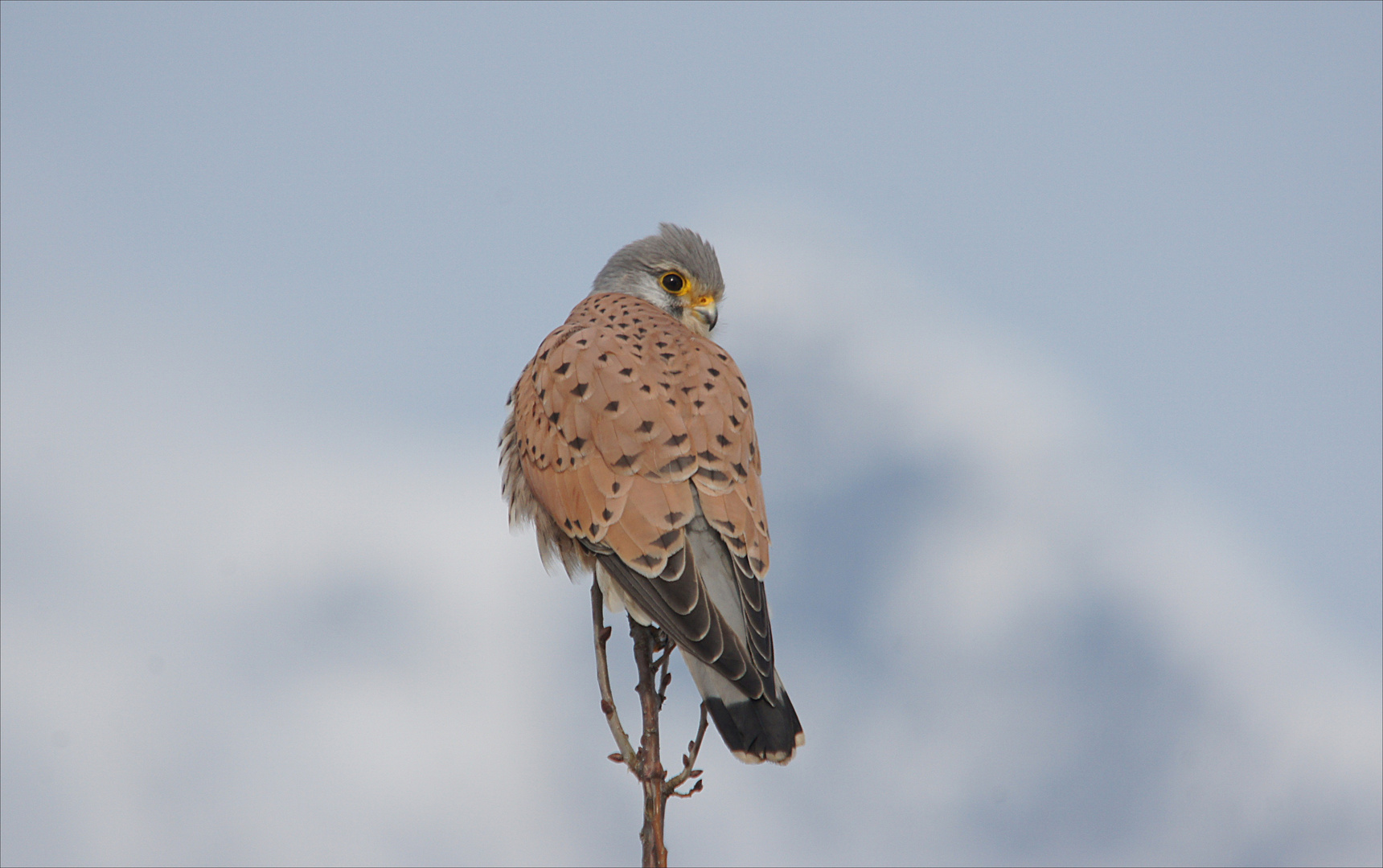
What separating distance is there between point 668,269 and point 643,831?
2109mm

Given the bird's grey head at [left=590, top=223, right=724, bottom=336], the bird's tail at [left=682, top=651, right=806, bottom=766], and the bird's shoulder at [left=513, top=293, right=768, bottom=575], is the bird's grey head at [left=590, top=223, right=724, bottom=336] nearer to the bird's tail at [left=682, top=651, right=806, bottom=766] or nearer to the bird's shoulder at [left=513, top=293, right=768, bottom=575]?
the bird's shoulder at [left=513, top=293, right=768, bottom=575]

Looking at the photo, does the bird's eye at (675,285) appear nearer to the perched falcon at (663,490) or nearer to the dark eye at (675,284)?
the dark eye at (675,284)

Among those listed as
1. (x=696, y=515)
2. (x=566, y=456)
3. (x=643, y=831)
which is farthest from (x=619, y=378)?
(x=643, y=831)

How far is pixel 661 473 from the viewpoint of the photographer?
297cm

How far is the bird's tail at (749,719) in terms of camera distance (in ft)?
8.36

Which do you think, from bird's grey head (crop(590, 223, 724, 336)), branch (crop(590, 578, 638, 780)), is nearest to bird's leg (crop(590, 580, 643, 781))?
branch (crop(590, 578, 638, 780))

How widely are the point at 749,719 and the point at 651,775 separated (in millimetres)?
277

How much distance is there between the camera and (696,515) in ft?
9.66

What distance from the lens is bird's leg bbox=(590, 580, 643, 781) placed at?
2475 mm

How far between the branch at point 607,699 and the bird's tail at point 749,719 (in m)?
0.06

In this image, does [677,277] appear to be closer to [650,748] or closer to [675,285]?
[675,285]

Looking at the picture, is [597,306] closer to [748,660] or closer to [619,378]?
[619,378]

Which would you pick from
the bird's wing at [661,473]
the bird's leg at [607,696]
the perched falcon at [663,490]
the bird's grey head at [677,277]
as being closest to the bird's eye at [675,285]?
A: the bird's grey head at [677,277]

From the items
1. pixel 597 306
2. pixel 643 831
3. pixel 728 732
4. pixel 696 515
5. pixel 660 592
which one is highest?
pixel 597 306
